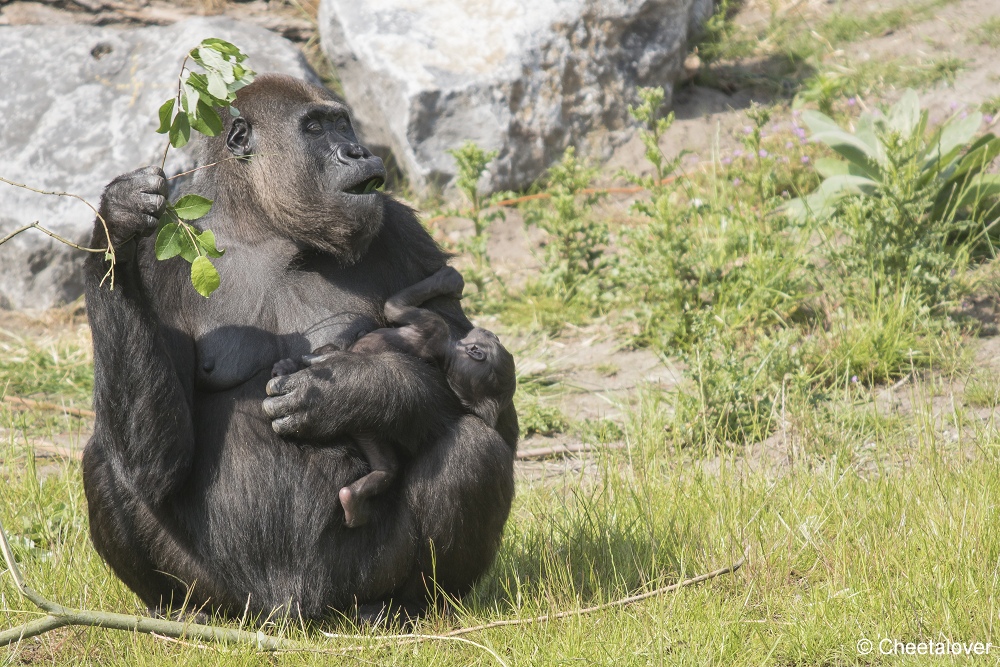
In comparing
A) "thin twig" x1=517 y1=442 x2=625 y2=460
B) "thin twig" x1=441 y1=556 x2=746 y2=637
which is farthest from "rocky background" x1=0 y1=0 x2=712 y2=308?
"thin twig" x1=441 y1=556 x2=746 y2=637

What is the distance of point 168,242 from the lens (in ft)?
11.0

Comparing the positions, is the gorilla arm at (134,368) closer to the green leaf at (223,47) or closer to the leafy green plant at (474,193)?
the green leaf at (223,47)

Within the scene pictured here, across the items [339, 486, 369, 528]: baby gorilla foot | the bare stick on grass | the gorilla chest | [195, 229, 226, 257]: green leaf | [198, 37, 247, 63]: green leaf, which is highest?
[198, 37, 247, 63]: green leaf

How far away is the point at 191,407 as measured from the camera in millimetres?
3895

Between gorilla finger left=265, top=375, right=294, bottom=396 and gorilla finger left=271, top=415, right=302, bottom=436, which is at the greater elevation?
gorilla finger left=265, top=375, right=294, bottom=396

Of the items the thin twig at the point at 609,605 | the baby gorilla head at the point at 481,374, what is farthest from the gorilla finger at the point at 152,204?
the thin twig at the point at 609,605

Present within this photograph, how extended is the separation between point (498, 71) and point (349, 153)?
16.9 feet

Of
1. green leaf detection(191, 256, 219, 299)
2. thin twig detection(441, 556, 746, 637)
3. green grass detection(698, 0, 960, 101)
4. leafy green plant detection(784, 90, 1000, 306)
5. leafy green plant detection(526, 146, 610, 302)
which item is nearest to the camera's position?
green leaf detection(191, 256, 219, 299)

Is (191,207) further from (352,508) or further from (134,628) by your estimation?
(134,628)

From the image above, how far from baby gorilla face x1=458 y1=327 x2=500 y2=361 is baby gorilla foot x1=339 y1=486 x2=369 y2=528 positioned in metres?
0.71

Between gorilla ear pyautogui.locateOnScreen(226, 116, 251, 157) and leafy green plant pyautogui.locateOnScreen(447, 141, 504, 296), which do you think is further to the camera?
leafy green plant pyautogui.locateOnScreen(447, 141, 504, 296)

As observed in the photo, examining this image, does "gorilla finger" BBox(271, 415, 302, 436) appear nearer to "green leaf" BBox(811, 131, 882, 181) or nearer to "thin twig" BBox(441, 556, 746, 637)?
"thin twig" BBox(441, 556, 746, 637)

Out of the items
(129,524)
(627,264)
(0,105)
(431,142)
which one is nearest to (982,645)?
(129,524)

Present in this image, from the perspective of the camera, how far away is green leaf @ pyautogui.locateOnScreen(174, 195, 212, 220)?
340 cm
